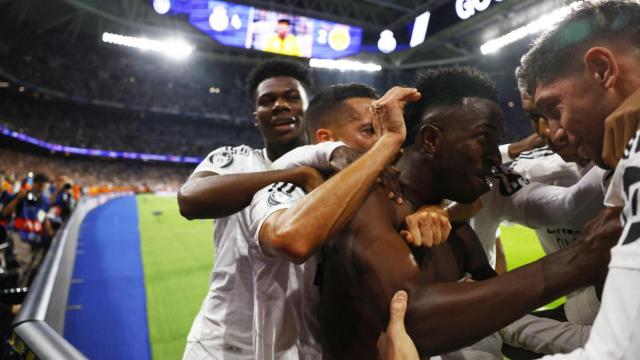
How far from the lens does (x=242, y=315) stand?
6.89 ft

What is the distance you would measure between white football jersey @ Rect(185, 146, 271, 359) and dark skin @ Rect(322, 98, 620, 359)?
0.52 metres

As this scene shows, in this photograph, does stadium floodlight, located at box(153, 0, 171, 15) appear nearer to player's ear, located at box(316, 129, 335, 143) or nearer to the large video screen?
the large video screen

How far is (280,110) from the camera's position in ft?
8.78

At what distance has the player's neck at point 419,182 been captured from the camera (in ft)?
6.01

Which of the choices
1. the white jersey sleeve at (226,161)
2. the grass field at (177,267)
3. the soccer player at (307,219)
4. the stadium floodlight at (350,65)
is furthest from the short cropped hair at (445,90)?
the stadium floodlight at (350,65)

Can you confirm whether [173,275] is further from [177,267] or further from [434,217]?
[434,217]

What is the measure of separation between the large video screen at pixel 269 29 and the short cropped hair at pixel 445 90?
20.4 meters

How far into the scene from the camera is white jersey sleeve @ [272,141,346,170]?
5.76 ft

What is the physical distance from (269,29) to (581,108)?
23.0 m

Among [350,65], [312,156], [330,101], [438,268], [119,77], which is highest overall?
[119,77]

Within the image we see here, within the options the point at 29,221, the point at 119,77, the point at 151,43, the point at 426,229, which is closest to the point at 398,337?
the point at 426,229

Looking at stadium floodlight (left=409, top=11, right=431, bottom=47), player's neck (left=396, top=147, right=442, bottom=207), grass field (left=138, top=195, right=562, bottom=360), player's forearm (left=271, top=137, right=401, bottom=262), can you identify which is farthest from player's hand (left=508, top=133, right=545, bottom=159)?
stadium floodlight (left=409, top=11, right=431, bottom=47)

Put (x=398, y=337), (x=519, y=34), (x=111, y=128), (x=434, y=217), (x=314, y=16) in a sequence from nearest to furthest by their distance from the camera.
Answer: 1. (x=398, y=337)
2. (x=434, y=217)
3. (x=519, y=34)
4. (x=314, y=16)
5. (x=111, y=128)

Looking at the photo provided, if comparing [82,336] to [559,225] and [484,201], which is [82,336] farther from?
[559,225]
